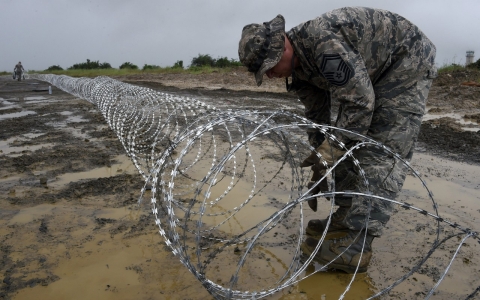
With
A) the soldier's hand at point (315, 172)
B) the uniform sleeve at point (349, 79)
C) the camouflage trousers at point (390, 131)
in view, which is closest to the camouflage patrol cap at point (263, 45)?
the uniform sleeve at point (349, 79)

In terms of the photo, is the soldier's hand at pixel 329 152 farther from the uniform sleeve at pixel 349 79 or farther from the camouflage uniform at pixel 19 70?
the camouflage uniform at pixel 19 70

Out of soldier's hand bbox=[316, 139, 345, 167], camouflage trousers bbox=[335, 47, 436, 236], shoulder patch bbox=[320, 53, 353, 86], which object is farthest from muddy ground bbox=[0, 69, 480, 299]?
shoulder patch bbox=[320, 53, 353, 86]

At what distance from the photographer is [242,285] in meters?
3.20

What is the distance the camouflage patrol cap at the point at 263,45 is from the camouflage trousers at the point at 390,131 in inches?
33.0

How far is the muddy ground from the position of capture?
10.3 ft

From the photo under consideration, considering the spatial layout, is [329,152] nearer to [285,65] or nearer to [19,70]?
[285,65]

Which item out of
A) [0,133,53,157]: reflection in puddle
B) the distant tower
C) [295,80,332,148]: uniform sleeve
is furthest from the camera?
the distant tower

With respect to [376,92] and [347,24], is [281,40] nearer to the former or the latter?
[347,24]

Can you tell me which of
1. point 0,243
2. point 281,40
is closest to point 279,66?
point 281,40

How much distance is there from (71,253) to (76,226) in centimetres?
56

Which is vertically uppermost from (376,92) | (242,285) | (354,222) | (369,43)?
(369,43)

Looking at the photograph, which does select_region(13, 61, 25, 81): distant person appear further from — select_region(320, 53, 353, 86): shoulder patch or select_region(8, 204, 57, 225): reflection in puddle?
select_region(320, 53, 353, 86): shoulder patch

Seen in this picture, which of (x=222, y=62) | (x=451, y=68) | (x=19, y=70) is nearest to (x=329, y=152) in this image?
(x=451, y=68)

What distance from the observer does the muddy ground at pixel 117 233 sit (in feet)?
10.3
